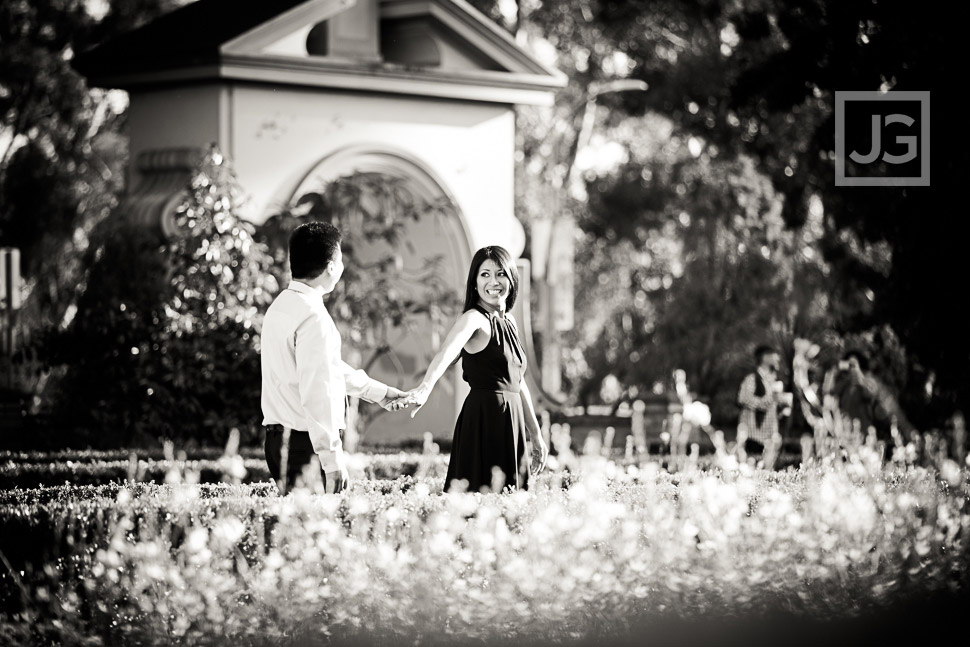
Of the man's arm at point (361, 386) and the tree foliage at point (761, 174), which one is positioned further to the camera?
the tree foliage at point (761, 174)

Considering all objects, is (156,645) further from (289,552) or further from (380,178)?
(380,178)

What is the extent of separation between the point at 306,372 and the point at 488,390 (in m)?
1.47

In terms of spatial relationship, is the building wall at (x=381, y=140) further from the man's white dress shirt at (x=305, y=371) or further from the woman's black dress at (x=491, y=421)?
the man's white dress shirt at (x=305, y=371)

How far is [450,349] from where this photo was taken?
7727 mm

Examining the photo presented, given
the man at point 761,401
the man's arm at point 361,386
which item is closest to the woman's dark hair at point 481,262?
the man's arm at point 361,386

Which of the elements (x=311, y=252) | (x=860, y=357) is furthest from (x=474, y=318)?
(x=860, y=357)

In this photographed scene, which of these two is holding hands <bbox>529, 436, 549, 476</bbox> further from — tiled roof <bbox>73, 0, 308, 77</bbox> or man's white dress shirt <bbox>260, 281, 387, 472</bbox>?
tiled roof <bbox>73, 0, 308, 77</bbox>

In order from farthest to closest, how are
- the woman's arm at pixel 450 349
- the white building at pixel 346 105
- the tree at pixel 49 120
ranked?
the tree at pixel 49 120
the white building at pixel 346 105
the woman's arm at pixel 450 349

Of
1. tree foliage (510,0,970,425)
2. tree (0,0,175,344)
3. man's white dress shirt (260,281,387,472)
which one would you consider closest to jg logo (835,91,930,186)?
tree foliage (510,0,970,425)

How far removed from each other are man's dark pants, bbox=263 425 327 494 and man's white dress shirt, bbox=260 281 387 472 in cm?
5

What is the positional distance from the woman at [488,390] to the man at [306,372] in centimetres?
101

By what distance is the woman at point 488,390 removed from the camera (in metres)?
7.93

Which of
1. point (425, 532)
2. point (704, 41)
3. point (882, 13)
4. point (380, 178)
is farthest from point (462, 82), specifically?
point (704, 41)

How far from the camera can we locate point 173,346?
1396 cm
